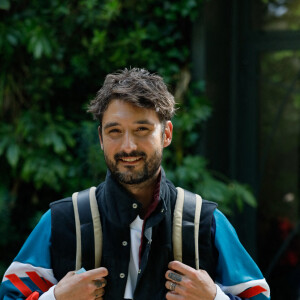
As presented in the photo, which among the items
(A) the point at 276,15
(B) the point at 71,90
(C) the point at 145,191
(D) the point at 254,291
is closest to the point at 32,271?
(C) the point at 145,191

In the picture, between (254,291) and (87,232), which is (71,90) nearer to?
(87,232)

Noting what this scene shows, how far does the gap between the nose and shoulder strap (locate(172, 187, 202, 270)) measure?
296mm

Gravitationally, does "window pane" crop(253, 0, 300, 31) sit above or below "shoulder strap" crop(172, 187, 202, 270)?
above

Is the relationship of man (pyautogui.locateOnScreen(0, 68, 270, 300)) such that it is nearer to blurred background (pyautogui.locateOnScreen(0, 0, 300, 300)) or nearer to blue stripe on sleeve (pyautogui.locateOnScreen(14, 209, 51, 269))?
blue stripe on sleeve (pyautogui.locateOnScreen(14, 209, 51, 269))

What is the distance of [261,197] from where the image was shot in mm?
4211

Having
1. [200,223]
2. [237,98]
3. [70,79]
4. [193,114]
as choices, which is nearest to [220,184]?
[193,114]

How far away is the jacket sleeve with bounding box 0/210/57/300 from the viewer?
6.23ft

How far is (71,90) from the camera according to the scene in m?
4.02

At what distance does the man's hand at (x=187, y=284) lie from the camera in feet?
5.87

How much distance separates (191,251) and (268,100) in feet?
8.41

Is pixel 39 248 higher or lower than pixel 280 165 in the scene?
lower

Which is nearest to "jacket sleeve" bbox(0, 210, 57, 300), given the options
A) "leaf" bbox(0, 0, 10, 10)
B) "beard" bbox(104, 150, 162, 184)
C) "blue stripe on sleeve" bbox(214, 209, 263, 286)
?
"beard" bbox(104, 150, 162, 184)

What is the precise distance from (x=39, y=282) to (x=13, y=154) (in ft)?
5.97

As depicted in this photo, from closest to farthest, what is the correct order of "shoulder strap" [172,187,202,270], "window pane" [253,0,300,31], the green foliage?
"shoulder strap" [172,187,202,270] < the green foliage < "window pane" [253,0,300,31]
